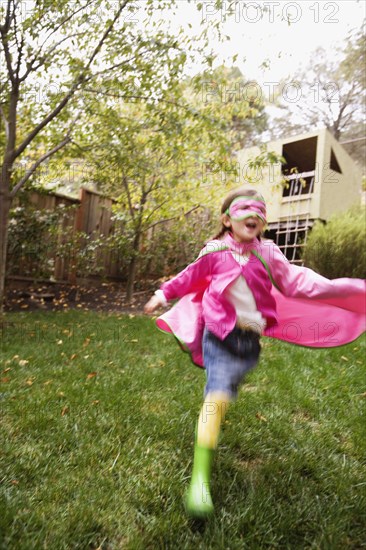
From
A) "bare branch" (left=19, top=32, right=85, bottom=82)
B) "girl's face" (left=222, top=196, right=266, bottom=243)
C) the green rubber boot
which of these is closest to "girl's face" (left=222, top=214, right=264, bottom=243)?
"girl's face" (left=222, top=196, right=266, bottom=243)

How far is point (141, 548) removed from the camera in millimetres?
1666

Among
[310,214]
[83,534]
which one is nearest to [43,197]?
[310,214]

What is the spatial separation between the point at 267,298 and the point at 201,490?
1.03 metres

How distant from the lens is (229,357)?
216cm

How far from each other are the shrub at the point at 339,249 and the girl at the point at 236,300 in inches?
207

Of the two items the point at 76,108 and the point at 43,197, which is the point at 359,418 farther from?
the point at 43,197

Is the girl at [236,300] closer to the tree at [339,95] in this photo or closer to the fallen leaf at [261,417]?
the fallen leaf at [261,417]

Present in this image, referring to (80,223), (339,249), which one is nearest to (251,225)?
(339,249)

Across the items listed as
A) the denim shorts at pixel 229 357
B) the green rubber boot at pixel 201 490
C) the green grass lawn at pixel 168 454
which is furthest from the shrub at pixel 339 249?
the green rubber boot at pixel 201 490

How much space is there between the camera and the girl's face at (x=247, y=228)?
7.43 ft

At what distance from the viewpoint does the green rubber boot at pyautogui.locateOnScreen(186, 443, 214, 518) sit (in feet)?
5.81

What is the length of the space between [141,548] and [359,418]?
179cm

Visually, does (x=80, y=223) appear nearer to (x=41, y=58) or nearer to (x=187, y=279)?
(x=41, y=58)

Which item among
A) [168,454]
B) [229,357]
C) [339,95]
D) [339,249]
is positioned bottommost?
[168,454]
